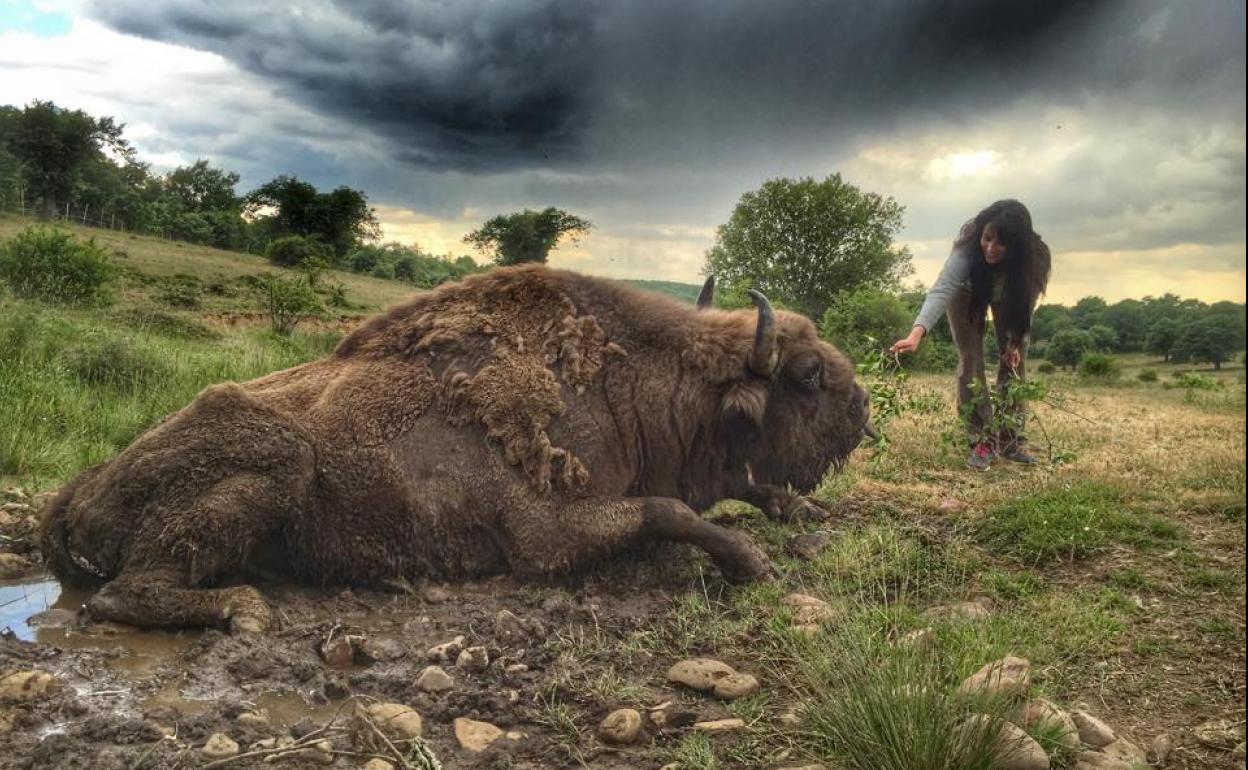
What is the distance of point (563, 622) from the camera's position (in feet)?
15.7

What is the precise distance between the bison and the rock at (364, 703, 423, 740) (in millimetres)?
1336

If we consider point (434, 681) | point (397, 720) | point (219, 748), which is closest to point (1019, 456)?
point (434, 681)

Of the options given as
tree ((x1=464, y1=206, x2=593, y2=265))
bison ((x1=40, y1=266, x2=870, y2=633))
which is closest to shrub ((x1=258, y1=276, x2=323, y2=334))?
tree ((x1=464, y1=206, x2=593, y2=265))

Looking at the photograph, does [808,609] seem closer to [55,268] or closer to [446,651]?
[446,651]

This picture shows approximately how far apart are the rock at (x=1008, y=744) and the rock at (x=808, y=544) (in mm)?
2789

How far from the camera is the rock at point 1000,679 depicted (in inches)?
122

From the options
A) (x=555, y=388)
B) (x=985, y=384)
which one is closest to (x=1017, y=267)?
(x=985, y=384)

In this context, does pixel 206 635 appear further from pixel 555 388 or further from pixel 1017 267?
pixel 1017 267

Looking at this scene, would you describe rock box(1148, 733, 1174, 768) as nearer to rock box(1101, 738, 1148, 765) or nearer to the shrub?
rock box(1101, 738, 1148, 765)

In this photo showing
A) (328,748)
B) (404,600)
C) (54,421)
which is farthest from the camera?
(54,421)

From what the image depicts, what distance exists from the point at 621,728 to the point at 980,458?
18.8 feet

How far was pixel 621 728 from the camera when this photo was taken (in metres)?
3.51

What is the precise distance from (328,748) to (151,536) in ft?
7.24

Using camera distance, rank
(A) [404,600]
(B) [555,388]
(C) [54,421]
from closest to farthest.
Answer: (A) [404,600] < (B) [555,388] < (C) [54,421]
